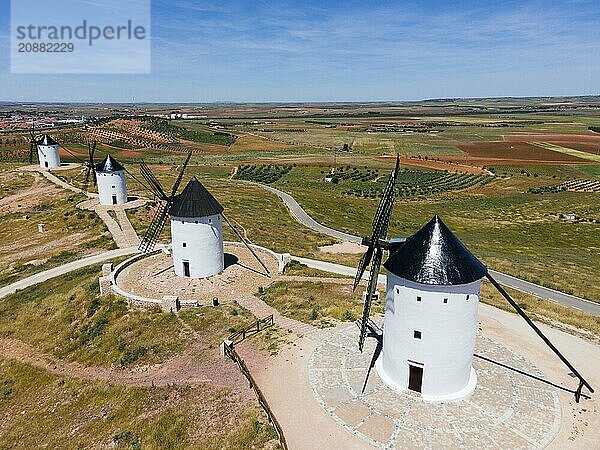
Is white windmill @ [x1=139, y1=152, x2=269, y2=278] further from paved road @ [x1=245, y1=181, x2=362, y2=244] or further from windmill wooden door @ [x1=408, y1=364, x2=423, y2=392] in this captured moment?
→ paved road @ [x1=245, y1=181, x2=362, y2=244]

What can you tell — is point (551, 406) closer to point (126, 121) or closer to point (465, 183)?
point (465, 183)

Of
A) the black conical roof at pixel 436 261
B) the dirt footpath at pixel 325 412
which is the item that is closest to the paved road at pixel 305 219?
the dirt footpath at pixel 325 412

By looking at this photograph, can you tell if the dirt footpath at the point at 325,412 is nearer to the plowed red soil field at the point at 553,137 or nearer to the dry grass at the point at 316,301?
the dry grass at the point at 316,301

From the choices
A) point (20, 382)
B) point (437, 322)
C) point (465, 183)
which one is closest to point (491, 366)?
point (437, 322)

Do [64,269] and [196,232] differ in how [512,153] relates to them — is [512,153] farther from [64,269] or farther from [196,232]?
[64,269]

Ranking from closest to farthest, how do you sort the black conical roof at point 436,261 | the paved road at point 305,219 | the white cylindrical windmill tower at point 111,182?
the black conical roof at point 436,261
the paved road at point 305,219
the white cylindrical windmill tower at point 111,182
